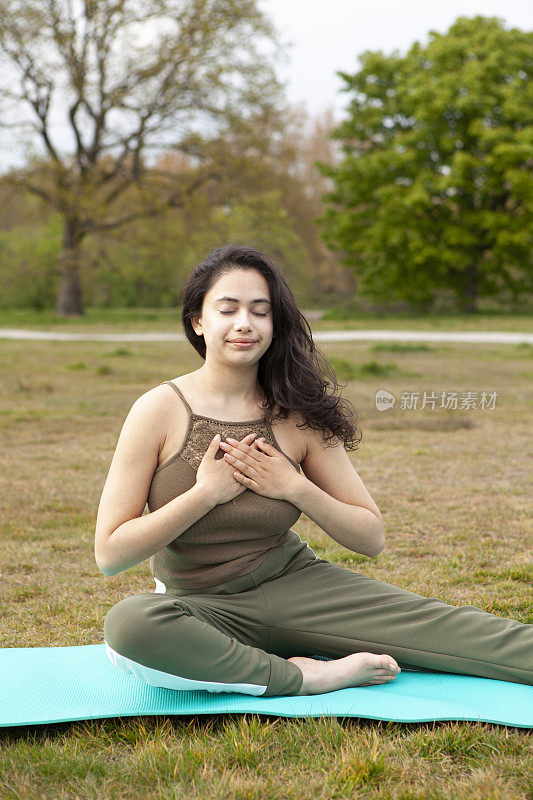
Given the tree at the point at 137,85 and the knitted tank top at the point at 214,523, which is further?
the tree at the point at 137,85

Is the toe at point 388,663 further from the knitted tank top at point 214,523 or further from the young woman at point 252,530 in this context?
the knitted tank top at point 214,523

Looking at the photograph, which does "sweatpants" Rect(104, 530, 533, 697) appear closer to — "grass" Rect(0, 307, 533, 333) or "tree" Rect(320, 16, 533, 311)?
"grass" Rect(0, 307, 533, 333)

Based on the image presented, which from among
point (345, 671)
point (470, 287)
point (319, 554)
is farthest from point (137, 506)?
point (470, 287)

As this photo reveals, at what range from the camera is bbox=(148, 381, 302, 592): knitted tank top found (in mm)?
2277

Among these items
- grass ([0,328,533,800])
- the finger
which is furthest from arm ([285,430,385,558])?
grass ([0,328,533,800])

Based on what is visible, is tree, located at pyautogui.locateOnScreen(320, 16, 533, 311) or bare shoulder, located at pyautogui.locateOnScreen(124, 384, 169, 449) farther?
tree, located at pyautogui.locateOnScreen(320, 16, 533, 311)

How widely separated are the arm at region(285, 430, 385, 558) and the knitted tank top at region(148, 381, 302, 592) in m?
0.07

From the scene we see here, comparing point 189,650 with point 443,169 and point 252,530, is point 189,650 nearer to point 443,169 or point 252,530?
point 252,530

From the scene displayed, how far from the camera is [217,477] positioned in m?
2.20

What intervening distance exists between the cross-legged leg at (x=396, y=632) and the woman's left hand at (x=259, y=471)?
0.33 meters

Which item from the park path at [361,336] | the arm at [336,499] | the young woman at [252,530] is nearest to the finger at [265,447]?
the young woman at [252,530]

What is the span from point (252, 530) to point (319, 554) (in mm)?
1543

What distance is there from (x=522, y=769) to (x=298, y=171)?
33622 mm

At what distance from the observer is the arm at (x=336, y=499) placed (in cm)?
230
